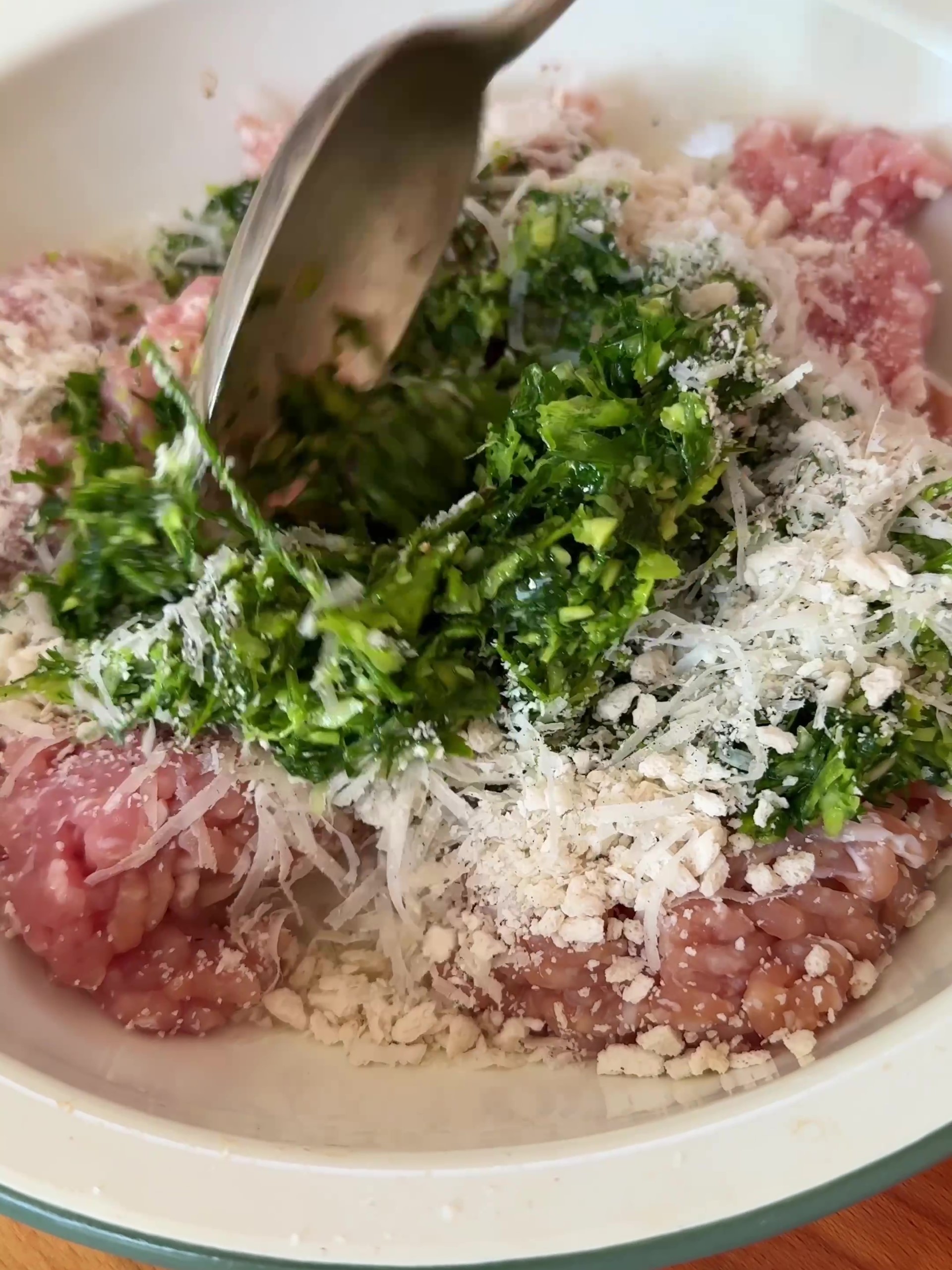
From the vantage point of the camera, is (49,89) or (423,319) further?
(49,89)

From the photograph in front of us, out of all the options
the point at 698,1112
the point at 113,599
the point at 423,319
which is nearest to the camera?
the point at 698,1112

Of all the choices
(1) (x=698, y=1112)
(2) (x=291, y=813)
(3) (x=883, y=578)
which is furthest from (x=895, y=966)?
(2) (x=291, y=813)

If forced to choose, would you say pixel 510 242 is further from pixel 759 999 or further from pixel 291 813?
pixel 759 999

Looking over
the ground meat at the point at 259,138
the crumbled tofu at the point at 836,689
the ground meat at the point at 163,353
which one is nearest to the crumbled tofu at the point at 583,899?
the crumbled tofu at the point at 836,689

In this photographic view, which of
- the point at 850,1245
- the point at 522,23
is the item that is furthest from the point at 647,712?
the point at 522,23

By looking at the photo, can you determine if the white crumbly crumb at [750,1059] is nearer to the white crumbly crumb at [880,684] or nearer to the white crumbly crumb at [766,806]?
the white crumbly crumb at [766,806]

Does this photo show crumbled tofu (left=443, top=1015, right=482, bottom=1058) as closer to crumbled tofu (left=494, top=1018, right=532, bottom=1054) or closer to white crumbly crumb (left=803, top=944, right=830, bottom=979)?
crumbled tofu (left=494, top=1018, right=532, bottom=1054)

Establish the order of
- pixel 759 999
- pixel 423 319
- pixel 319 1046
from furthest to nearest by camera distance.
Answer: pixel 423 319 < pixel 319 1046 < pixel 759 999

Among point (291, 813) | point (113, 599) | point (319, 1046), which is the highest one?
point (113, 599)

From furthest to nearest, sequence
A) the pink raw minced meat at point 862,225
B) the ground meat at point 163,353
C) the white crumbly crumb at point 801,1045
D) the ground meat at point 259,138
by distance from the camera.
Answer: the ground meat at point 259,138
the pink raw minced meat at point 862,225
the ground meat at point 163,353
the white crumbly crumb at point 801,1045
